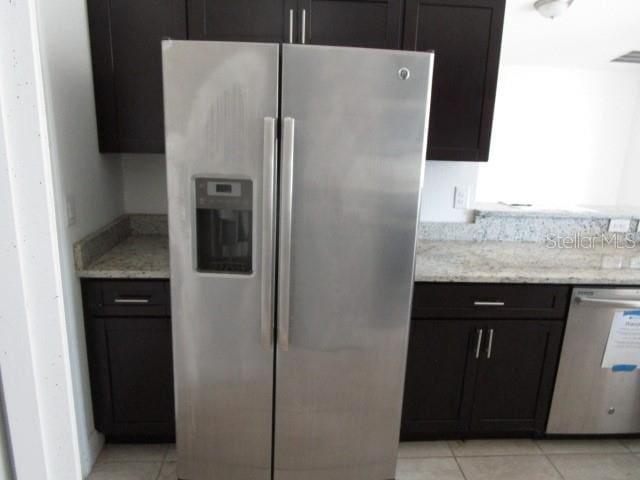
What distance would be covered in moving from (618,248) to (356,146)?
202cm

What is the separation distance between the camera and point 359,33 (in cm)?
183

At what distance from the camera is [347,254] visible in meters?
1.49

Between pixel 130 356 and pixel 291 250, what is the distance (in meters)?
0.95

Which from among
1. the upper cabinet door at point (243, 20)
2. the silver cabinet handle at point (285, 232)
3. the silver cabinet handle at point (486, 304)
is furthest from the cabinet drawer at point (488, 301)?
the upper cabinet door at point (243, 20)

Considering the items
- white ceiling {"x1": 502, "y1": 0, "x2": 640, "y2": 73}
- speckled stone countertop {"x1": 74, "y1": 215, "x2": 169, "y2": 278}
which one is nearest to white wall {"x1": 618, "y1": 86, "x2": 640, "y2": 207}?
white ceiling {"x1": 502, "y1": 0, "x2": 640, "y2": 73}

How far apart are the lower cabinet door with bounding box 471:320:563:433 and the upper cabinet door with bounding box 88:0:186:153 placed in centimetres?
186

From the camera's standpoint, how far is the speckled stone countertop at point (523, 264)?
6.01 feet

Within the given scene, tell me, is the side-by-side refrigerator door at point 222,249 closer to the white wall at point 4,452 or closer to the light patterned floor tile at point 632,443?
the white wall at point 4,452

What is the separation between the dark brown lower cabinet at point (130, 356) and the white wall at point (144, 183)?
71 cm

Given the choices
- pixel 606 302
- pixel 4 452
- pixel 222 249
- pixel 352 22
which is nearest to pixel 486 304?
pixel 606 302

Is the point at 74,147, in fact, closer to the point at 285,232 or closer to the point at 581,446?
the point at 285,232

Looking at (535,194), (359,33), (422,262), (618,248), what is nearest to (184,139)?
(359,33)

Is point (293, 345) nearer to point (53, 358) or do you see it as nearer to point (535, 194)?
point (53, 358)

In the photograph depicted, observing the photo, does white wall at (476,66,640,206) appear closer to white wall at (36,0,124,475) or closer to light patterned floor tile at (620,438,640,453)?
light patterned floor tile at (620,438,640,453)
